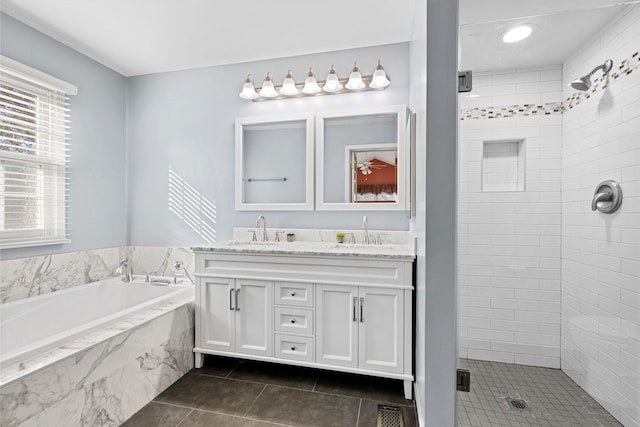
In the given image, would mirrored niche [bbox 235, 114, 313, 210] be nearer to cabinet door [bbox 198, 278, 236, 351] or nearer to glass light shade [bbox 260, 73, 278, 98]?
glass light shade [bbox 260, 73, 278, 98]

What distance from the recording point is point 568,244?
57.0 inches

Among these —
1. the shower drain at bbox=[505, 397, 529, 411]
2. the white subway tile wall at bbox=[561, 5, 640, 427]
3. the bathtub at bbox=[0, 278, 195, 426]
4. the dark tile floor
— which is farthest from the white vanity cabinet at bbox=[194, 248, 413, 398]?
the white subway tile wall at bbox=[561, 5, 640, 427]

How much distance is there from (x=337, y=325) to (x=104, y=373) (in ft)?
4.29

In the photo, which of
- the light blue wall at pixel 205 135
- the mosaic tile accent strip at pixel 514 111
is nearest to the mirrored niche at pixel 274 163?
the light blue wall at pixel 205 135

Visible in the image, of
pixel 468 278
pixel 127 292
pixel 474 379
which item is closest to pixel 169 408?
pixel 127 292

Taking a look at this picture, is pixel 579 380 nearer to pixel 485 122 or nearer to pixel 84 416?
pixel 485 122

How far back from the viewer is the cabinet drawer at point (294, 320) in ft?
6.71

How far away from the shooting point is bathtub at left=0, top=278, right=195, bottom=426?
51.8 inches

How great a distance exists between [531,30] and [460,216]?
92 centimetres

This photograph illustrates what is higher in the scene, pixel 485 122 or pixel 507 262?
pixel 485 122

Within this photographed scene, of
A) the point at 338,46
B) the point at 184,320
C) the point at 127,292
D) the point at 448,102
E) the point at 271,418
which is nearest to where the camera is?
the point at 448,102

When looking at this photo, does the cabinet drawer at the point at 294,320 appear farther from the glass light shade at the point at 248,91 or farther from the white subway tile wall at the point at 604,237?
the glass light shade at the point at 248,91

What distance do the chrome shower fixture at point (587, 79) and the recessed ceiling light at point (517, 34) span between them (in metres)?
0.31

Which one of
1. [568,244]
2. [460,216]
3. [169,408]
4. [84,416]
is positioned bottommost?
[169,408]
